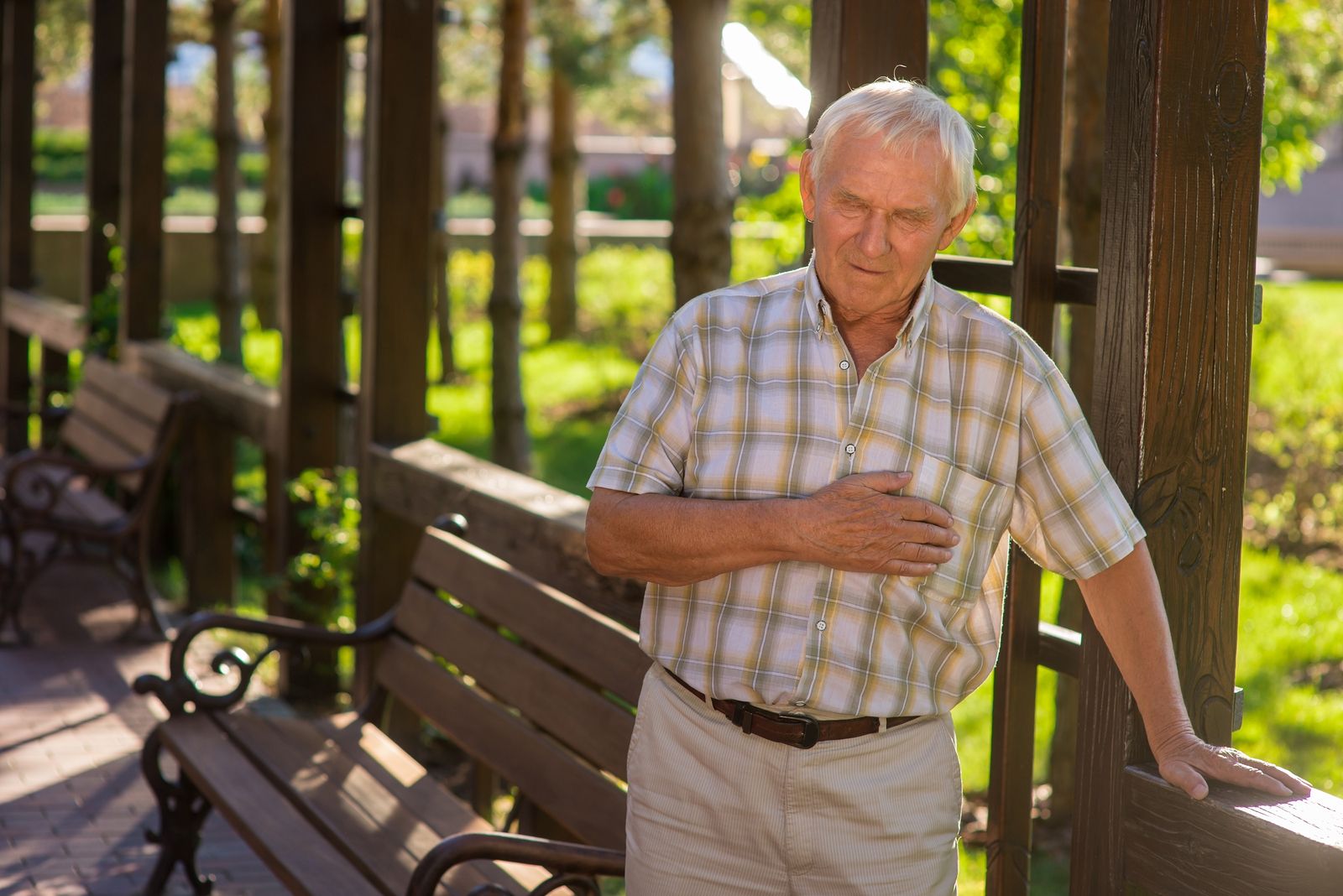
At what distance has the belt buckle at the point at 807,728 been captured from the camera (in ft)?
7.04

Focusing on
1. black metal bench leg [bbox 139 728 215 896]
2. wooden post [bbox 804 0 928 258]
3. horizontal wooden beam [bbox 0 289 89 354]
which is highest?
wooden post [bbox 804 0 928 258]

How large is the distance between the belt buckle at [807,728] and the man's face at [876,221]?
568 millimetres

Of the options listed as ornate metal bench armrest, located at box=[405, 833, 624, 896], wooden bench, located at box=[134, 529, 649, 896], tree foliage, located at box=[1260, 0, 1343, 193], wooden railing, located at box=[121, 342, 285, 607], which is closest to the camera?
ornate metal bench armrest, located at box=[405, 833, 624, 896]

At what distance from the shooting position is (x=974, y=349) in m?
2.21

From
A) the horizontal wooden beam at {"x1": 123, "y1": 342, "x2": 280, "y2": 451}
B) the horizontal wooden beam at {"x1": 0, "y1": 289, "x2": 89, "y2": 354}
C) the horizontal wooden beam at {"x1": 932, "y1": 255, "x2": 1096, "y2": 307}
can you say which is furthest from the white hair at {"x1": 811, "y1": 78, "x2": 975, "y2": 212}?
the horizontal wooden beam at {"x1": 0, "y1": 289, "x2": 89, "y2": 354}

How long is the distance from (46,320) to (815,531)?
327 inches

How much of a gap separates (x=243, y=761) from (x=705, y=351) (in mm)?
2068

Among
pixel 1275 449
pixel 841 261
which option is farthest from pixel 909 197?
pixel 1275 449

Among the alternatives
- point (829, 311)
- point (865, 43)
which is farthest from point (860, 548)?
point (865, 43)

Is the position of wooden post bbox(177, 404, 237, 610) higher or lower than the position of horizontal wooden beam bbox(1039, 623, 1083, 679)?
lower

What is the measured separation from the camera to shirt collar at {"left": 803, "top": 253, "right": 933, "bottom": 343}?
219 centimetres

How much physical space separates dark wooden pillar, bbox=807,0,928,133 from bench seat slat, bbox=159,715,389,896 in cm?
178

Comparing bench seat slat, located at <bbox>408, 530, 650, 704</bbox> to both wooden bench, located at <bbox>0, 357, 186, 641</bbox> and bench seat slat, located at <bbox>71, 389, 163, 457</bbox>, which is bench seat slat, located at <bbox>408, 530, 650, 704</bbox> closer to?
wooden bench, located at <bbox>0, 357, 186, 641</bbox>

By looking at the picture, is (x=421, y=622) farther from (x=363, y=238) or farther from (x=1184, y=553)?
(x=1184, y=553)
